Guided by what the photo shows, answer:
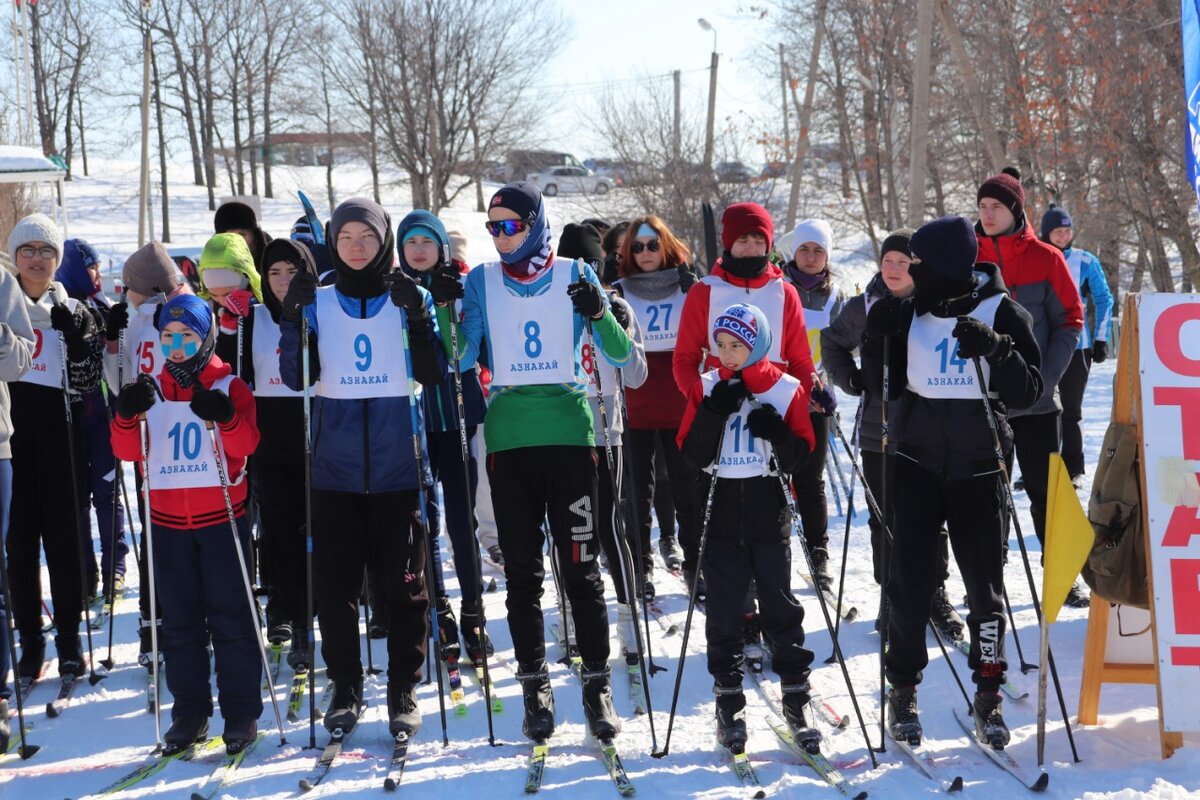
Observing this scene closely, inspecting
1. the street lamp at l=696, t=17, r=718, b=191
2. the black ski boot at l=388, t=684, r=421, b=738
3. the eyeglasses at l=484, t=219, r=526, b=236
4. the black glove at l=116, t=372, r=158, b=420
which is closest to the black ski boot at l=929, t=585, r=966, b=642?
the black ski boot at l=388, t=684, r=421, b=738

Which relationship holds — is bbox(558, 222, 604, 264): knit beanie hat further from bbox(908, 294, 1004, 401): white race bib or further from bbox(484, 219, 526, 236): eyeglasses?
bbox(908, 294, 1004, 401): white race bib

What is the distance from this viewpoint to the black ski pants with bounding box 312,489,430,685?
4320 mm

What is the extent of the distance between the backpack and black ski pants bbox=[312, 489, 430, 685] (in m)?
2.61

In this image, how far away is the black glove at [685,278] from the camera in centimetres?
598

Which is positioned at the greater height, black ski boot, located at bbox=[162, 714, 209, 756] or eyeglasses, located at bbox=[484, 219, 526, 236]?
eyeglasses, located at bbox=[484, 219, 526, 236]

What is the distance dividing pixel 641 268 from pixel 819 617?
2047 millimetres

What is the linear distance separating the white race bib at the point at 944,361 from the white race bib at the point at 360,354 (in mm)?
1965

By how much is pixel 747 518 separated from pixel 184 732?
2.29m

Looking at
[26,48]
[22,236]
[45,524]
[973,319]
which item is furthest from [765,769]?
[26,48]

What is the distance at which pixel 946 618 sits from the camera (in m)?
5.45

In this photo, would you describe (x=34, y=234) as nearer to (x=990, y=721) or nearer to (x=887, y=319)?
(x=887, y=319)

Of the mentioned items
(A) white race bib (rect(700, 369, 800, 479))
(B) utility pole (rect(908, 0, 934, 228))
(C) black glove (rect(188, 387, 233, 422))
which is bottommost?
(A) white race bib (rect(700, 369, 800, 479))

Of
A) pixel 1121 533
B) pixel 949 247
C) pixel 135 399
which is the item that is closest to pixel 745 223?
pixel 949 247

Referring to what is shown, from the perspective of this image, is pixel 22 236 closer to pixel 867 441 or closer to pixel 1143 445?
pixel 867 441
